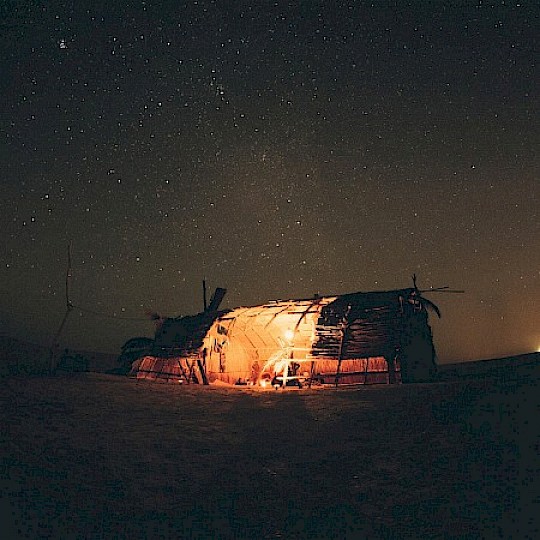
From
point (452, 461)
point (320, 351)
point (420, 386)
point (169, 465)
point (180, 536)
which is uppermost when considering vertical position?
point (320, 351)

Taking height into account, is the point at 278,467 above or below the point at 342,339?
below

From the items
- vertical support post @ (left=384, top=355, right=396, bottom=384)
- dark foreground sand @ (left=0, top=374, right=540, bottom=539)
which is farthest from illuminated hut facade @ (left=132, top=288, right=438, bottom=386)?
dark foreground sand @ (left=0, top=374, right=540, bottom=539)

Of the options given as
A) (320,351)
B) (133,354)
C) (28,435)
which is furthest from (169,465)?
(133,354)

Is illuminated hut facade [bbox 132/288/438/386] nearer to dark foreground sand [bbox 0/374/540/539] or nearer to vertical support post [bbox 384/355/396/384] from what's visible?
vertical support post [bbox 384/355/396/384]

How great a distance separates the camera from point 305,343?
21922 millimetres

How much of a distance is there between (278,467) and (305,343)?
14075 mm

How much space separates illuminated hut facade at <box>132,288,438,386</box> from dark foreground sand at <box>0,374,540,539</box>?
4.75 metres

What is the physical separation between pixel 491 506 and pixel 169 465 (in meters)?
4.67

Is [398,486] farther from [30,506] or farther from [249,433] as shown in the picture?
[30,506]

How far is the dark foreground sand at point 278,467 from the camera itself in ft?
19.4

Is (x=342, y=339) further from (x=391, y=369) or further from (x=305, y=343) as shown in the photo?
(x=305, y=343)

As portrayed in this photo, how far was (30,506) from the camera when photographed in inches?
248

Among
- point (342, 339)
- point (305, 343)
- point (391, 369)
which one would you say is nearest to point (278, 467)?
point (391, 369)

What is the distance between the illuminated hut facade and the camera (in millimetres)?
16938
